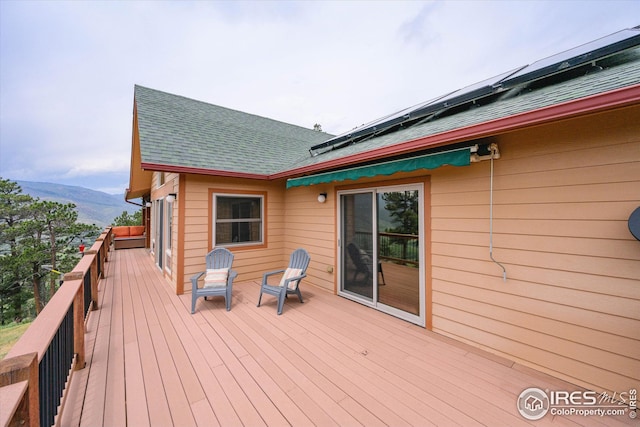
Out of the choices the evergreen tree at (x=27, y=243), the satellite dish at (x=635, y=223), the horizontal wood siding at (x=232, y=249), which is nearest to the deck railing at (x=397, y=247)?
the satellite dish at (x=635, y=223)

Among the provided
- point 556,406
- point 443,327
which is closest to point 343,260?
point 443,327

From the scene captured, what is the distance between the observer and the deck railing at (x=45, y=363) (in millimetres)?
1038

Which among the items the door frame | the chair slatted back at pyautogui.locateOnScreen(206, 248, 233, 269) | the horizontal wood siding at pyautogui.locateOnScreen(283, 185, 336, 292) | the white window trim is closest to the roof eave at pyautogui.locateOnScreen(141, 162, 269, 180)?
the white window trim

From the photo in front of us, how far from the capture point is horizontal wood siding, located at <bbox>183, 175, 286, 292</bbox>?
16.4 ft

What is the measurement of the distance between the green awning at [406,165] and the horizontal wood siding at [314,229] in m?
0.89

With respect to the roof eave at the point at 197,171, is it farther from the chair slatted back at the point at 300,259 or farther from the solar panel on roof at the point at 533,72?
the solar panel on roof at the point at 533,72

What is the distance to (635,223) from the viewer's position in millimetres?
1883

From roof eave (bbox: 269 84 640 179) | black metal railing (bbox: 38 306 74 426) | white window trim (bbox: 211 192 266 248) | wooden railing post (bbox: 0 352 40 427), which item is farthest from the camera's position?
white window trim (bbox: 211 192 266 248)

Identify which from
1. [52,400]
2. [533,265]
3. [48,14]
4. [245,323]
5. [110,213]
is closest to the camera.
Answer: [52,400]

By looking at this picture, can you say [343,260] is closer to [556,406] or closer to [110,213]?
[556,406]

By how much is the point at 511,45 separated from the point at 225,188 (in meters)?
9.26

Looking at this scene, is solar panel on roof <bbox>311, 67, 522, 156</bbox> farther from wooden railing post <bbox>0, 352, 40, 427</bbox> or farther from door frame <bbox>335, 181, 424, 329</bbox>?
wooden railing post <bbox>0, 352, 40, 427</bbox>

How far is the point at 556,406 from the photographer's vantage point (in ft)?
6.93

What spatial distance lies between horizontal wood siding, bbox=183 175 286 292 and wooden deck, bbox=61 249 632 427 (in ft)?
4.56
